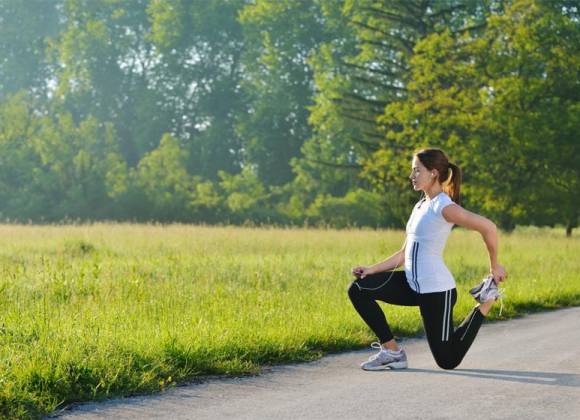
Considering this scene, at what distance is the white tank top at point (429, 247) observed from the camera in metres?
7.61

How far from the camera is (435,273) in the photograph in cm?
768

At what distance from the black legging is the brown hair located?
2.50ft

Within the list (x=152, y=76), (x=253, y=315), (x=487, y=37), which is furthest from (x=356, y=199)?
(x=253, y=315)

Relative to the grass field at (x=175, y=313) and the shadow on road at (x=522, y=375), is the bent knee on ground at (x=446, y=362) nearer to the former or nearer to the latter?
the shadow on road at (x=522, y=375)

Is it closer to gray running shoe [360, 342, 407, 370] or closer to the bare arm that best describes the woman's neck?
the bare arm

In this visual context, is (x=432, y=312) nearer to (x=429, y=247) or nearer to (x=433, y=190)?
(x=429, y=247)

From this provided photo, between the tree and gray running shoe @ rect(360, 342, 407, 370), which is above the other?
the tree

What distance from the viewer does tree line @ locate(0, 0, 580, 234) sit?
3678 centimetres

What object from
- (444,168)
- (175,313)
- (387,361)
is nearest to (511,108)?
(175,313)

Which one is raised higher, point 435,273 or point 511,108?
point 511,108

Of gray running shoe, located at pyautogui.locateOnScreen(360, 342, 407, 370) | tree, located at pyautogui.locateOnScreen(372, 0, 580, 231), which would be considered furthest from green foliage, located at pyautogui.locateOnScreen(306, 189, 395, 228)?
gray running shoe, located at pyautogui.locateOnScreen(360, 342, 407, 370)

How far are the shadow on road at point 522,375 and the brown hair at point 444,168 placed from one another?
140 centimetres

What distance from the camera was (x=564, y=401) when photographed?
684 centimetres

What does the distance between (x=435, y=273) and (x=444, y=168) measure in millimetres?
797
